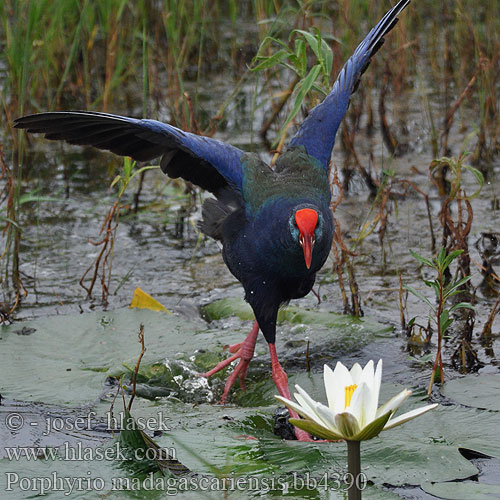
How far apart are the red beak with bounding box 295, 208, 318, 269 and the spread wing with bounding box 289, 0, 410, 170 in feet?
2.14

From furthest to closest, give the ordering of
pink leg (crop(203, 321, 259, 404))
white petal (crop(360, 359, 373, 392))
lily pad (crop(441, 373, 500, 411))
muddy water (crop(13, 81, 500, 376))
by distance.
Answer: muddy water (crop(13, 81, 500, 376)) → pink leg (crop(203, 321, 259, 404)) → lily pad (crop(441, 373, 500, 411)) → white petal (crop(360, 359, 373, 392))

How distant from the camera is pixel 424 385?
307 cm

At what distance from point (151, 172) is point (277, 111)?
95 cm

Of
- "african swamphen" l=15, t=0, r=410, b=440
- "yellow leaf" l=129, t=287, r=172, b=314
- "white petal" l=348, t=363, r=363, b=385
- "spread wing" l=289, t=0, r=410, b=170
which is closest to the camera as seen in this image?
"white petal" l=348, t=363, r=363, b=385

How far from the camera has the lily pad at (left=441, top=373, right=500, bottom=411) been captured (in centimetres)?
277

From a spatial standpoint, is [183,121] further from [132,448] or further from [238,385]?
[132,448]

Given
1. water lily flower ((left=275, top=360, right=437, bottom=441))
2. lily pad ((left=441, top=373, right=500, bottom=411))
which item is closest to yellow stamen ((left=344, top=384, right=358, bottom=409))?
water lily flower ((left=275, top=360, right=437, bottom=441))

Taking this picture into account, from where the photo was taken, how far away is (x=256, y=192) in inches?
129

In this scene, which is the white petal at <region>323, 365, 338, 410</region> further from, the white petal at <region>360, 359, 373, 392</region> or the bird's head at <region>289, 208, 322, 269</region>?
the bird's head at <region>289, 208, 322, 269</region>

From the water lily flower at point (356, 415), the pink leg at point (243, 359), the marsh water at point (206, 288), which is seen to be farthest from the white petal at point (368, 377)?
the pink leg at point (243, 359)

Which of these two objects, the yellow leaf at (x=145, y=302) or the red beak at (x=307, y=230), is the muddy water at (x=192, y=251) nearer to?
the yellow leaf at (x=145, y=302)

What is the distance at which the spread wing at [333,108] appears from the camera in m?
3.57

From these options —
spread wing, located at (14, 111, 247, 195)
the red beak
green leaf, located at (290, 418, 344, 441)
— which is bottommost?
green leaf, located at (290, 418, 344, 441)

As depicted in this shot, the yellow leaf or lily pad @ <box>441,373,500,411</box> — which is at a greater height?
the yellow leaf
